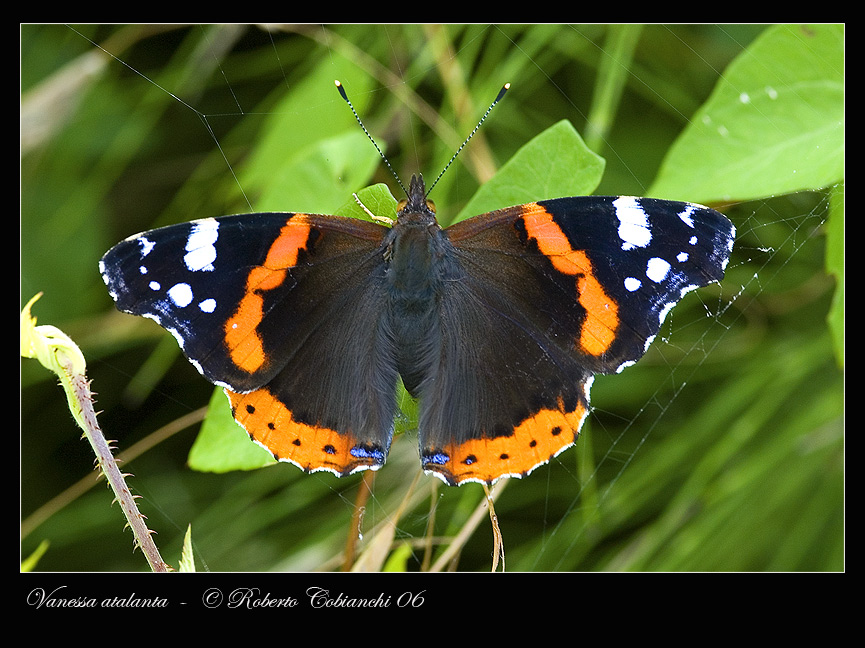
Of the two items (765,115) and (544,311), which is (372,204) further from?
(765,115)

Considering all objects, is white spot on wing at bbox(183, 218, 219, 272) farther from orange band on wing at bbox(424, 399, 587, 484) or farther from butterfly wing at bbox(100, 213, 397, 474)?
orange band on wing at bbox(424, 399, 587, 484)

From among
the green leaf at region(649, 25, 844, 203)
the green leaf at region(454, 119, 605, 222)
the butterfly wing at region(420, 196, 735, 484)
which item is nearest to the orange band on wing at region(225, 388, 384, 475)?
the butterfly wing at region(420, 196, 735, 484)

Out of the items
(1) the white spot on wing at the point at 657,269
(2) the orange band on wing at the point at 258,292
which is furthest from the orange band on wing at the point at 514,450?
(2) the orange band on wing at the point at 258,292

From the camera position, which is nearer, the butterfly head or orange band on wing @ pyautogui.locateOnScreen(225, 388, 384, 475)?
orange band on wing @ pyautogui.locateOnScreen(225, 388, 384, 475)

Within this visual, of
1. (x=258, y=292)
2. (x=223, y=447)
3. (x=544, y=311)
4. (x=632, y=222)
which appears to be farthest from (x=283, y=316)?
(x=632, y=222)

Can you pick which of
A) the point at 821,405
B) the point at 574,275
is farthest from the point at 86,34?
the point at 821,405

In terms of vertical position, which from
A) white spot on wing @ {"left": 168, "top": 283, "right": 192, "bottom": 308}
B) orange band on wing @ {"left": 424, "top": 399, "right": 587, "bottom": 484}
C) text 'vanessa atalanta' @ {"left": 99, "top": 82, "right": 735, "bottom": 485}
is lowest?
orange band on wing @ {"left": 424, "top": 399, "right": 587, "bottom": 484}

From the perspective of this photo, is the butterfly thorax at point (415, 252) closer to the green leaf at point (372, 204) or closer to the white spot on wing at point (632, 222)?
the green leaf at point (372, 204)

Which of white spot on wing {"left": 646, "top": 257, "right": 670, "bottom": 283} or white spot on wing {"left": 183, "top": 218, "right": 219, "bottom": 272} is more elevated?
white spot on wing {"left": 183, "top": 218, "right": 219, "bottom": 272}
